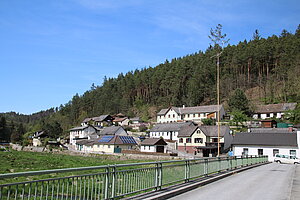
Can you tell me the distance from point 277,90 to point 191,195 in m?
87.1

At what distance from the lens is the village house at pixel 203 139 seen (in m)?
56.6

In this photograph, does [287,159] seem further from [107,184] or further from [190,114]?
[190,114]

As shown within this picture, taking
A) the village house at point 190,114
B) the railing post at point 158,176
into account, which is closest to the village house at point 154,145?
the village house at point 190,114

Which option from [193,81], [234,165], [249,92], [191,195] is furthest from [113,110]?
[191,195]

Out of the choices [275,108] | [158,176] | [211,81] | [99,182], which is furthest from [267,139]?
[211,81]

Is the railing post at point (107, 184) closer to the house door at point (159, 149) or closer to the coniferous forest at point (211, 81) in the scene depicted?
the house door at point (159, 149)

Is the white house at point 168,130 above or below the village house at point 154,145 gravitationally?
above

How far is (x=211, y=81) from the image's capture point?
358 ft

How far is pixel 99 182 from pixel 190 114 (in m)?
84.4

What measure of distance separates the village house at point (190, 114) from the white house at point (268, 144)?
30502 mm

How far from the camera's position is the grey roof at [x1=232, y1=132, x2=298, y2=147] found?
46.9m

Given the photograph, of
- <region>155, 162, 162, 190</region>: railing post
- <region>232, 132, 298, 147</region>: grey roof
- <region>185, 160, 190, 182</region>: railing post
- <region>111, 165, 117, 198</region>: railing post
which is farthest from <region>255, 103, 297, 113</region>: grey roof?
<region>111, 165, 117, 198</region>: railing post

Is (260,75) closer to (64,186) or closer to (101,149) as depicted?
(101,149)

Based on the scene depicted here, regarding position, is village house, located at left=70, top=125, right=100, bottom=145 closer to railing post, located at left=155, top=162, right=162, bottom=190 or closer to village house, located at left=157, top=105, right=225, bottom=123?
village house, located at left=157, top=105, right=225, bottom=123
